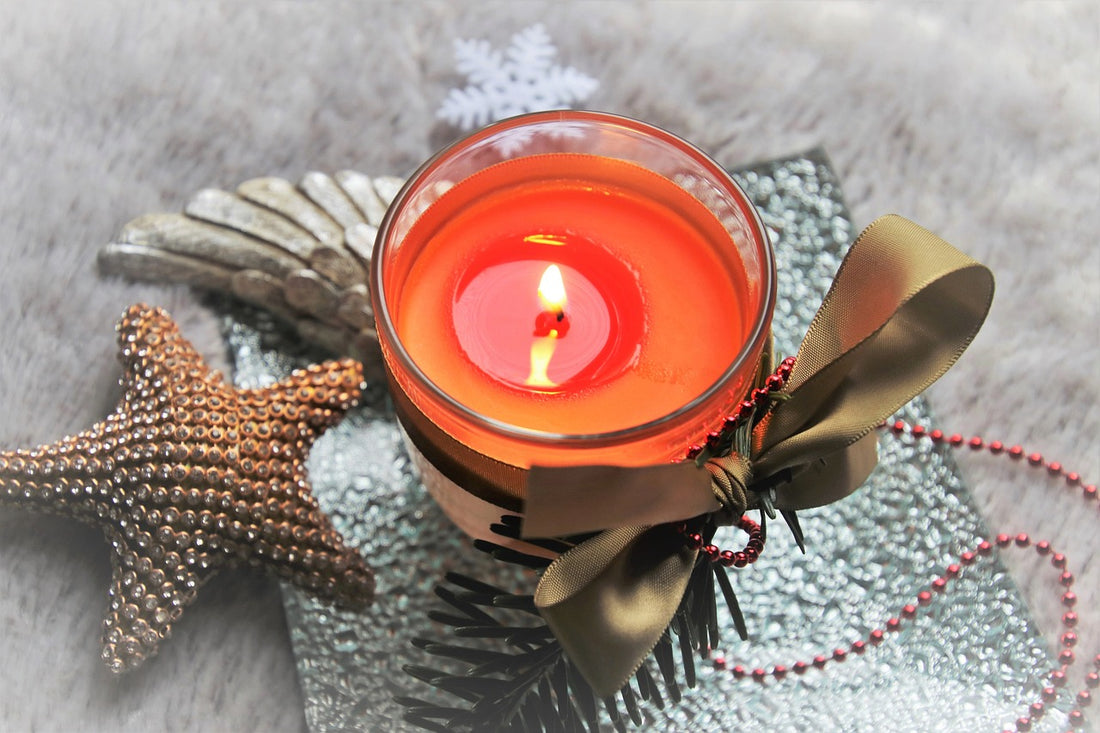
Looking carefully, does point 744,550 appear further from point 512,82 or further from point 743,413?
point 512,82

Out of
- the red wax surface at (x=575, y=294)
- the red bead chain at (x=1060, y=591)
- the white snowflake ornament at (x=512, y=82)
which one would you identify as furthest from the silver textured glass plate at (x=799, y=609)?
the white snowflake ornament at (x=512, y=82)

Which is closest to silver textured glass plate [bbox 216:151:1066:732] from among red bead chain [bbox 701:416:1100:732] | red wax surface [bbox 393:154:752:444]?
red bead chain [bbox 701:416:1100:732]

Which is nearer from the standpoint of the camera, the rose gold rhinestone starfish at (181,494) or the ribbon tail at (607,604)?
the ribbon tail at (607,604)

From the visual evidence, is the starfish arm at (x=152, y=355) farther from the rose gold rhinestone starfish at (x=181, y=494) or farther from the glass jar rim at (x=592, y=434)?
the glass jar rim at (x=592, y=434)

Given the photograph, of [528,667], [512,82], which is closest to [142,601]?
[528,667]

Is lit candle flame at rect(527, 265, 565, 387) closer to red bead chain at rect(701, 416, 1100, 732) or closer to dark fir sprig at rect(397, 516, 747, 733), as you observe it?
dark fir sprig at rect(397, 516, 747, 733)

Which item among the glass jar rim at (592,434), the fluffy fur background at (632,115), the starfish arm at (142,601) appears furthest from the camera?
the fluffy fur background at (632,115)
